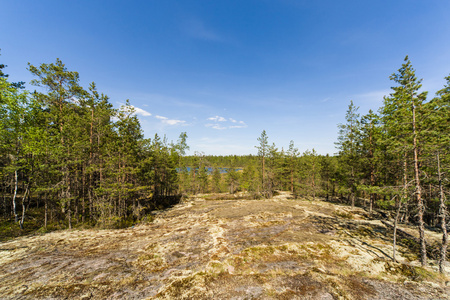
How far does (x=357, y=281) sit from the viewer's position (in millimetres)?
7180

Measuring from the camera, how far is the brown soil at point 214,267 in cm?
623

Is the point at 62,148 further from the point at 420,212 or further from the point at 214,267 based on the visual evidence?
the point at 420,212

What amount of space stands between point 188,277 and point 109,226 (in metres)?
12.9

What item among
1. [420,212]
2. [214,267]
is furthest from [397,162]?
[214,267]

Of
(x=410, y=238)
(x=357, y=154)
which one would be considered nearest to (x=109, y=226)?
(x=410, y=238)

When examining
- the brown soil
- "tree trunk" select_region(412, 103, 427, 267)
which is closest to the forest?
"tree trunk" select_region(412, 103, 427, 267)

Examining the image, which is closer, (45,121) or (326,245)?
(326,245)

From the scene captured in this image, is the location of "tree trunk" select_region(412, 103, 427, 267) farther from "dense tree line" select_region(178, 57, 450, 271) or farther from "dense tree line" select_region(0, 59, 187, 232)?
"dense tree line" select_region(0, 59, 187, 232)

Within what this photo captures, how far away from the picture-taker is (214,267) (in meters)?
7.88

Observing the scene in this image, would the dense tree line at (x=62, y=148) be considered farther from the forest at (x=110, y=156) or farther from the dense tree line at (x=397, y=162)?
the dense tree line at (x=397, y=162)

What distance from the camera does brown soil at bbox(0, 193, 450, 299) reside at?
623 centimetres

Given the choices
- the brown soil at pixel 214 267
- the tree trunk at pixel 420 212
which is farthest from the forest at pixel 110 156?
the brown soil at pixel 214 267

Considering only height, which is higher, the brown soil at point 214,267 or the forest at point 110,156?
the forest at point 110,156

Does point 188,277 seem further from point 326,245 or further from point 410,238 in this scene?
point 410,238
